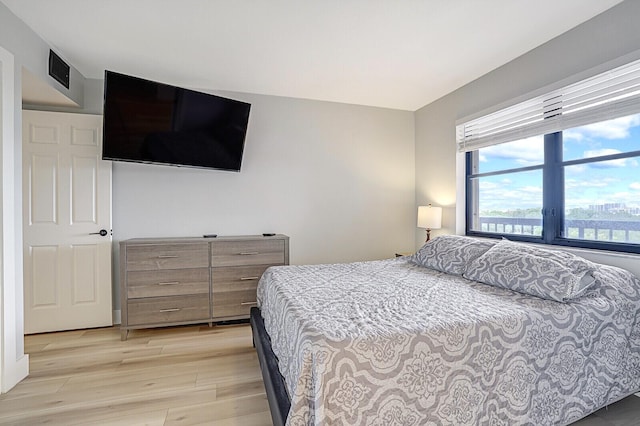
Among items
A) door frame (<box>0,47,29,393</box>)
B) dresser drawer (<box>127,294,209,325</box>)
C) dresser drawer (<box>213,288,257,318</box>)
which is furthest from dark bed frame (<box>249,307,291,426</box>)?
door frame (<box>0,47,29,393</box>)

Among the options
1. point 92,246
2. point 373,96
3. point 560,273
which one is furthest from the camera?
point 373,96

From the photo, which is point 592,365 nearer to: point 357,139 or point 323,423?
point 323,423

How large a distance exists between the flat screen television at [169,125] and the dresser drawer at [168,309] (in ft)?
4.24

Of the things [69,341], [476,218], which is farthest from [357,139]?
[69,341]

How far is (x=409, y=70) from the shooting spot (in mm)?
2857

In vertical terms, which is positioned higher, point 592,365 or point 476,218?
point 476,218

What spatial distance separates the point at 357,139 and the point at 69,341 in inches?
141

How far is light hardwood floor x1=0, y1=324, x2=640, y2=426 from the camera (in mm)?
1706

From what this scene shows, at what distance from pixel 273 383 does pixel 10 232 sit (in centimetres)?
200

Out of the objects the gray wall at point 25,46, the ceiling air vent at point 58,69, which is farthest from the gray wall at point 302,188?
the gray wall at point 25,46

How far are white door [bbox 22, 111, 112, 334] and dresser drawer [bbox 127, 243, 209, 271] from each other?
443mm

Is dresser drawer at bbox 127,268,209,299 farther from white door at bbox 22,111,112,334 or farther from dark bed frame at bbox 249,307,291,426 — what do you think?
dark bed frame at bbox 249,307,291,426

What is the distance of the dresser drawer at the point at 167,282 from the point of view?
2770 mm

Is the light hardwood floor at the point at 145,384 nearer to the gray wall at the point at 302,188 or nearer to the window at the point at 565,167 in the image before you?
the gray wall at the point at 302,188
